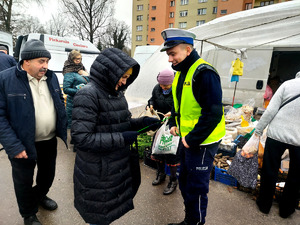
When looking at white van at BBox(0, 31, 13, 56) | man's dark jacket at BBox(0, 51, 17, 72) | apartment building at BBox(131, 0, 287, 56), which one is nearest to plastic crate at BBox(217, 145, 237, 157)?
man's dark jacket at BBox(0, 51, 17, 72)

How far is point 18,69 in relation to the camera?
5.99ft

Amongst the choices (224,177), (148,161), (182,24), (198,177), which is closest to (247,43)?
(224,177)

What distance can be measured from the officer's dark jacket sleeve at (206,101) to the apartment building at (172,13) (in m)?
31.7

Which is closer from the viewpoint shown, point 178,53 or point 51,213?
point 178,53

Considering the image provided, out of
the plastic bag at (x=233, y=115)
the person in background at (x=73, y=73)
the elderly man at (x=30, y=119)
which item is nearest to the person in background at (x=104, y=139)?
the elderly man at (x=30, y=119)

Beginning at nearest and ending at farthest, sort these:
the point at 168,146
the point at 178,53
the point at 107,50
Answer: the point at 107,50 < the point at 178,53 < the point at 168,146

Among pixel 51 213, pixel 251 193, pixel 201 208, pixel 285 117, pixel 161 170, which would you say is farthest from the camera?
pixel 161 170

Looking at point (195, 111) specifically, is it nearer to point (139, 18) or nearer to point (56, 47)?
point (56, 47)

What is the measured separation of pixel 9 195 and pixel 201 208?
105 inches

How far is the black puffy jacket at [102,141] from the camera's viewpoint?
142cm

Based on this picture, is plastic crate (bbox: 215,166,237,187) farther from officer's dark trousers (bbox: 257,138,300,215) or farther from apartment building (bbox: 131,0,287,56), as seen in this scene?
apartment building (bbox: 131,0,287,56)

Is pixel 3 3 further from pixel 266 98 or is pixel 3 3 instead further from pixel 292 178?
pixel 292 178

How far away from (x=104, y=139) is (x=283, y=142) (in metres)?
2.18

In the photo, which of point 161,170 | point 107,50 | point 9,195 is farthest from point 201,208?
point 9,195
